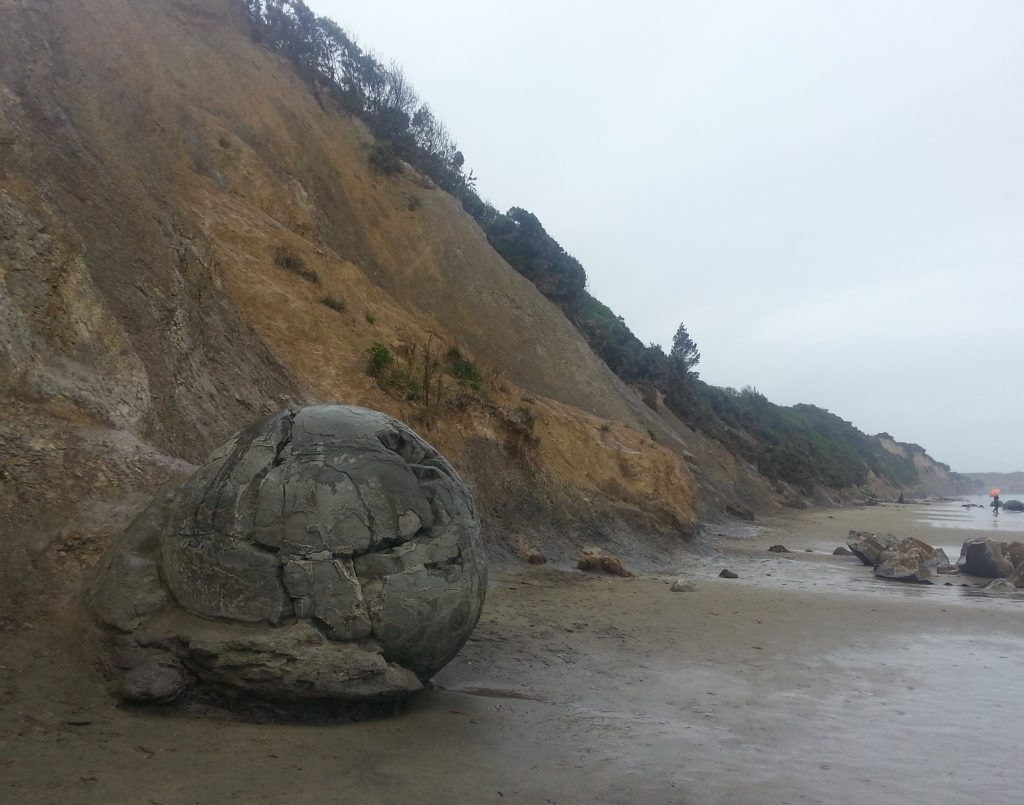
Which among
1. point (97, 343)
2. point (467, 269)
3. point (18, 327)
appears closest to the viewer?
point (18, 327)

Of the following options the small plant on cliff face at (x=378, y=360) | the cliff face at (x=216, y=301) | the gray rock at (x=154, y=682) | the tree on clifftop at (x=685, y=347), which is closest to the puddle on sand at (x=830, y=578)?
the cliff face at (x=216, y=301)

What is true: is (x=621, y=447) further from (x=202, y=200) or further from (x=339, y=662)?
(x=339, y=662)

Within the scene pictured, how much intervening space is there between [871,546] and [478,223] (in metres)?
18.9

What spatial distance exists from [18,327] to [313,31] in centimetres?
2151

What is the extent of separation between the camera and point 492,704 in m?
5.35

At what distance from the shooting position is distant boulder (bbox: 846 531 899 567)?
15.5 meters

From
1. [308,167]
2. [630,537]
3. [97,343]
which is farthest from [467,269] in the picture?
[97,343]

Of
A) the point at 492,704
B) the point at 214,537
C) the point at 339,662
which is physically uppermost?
the point at 214,537

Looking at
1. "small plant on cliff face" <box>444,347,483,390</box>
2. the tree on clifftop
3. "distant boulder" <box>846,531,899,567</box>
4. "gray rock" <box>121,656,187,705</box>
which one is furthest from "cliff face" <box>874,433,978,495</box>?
"gray rock" <box>121,656,187,705</box>

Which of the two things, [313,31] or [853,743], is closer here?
[853,743]

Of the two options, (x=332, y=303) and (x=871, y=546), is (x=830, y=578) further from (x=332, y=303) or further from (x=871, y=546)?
(x=332, y=303)

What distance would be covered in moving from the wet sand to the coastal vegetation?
7.80 metres

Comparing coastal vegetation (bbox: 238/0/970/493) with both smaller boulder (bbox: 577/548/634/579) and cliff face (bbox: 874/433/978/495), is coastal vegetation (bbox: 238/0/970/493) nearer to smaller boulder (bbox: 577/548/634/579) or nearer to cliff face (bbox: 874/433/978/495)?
smaller boulder (bbox: 577/548/634/579)

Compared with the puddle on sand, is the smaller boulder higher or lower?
higher
